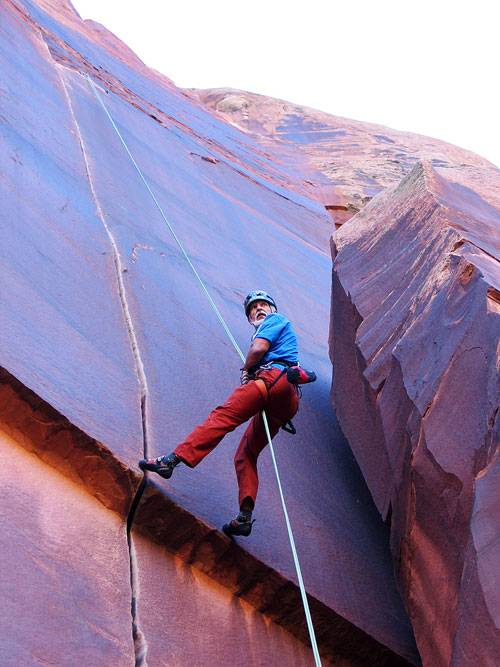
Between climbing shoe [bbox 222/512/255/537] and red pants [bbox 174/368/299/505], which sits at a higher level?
red pants [bbox 174/368/299/505]

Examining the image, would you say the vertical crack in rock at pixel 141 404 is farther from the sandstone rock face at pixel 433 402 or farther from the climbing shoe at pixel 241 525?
the sandstone rock face at pixel 433 402

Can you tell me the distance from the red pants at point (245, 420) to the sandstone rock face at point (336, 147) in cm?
1262

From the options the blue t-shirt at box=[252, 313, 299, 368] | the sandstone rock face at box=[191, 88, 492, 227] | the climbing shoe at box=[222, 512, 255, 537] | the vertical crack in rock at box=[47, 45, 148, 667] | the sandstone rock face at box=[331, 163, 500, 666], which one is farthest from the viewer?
the sandstone rock face at box=[191, 88, 492, 227]

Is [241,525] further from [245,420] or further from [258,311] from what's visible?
[258,311]

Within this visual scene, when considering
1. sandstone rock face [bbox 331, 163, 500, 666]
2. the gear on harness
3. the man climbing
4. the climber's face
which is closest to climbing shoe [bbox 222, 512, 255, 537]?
the man climbing

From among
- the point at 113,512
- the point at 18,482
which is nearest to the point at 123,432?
the point at 113,512

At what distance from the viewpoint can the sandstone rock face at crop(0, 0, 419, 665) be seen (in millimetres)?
2836

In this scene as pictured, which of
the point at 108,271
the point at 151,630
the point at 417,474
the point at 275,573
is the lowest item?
the point at 151,630

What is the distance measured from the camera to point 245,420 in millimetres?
3318

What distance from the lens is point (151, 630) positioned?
105 inches

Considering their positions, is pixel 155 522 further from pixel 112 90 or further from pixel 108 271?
pixel 112 90

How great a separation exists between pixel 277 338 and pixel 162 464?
98 centimetres

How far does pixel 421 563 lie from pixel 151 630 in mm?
1237

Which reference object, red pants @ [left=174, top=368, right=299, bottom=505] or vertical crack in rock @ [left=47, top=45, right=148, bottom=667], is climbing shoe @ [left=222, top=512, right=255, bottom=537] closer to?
red pants @ [left=174, top=368, right=299, bottom=505]
